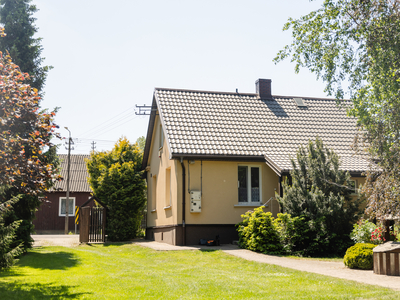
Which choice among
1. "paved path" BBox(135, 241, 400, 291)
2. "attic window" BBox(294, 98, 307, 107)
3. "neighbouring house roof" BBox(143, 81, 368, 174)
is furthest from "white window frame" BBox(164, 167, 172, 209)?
"attic window" BBox(294, 98, 307, 107)

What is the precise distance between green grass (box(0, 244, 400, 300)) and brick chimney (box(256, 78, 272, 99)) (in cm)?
1109

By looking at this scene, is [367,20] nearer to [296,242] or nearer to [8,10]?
[296,242]

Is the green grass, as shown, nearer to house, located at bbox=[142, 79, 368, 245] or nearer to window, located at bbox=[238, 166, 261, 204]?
house, located at bbox=[142, 79, 368, 245]

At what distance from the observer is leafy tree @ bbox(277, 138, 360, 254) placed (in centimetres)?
1367

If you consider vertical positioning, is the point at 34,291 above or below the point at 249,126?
below

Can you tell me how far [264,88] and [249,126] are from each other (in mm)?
3799

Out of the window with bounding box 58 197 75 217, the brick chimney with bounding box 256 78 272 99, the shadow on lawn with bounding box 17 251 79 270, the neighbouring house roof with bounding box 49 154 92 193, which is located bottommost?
the shadow on lawn with bounding box 17 251 79 270

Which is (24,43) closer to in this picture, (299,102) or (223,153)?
(223,153)

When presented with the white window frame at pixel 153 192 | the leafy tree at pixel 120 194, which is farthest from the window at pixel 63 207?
the white window frame at pixel 153 192

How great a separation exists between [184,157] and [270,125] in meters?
5.06

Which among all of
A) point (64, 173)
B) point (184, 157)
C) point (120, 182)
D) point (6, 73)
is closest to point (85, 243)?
point (120, 182)

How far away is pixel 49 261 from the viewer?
12.7 meters

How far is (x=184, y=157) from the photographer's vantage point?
1655 cm

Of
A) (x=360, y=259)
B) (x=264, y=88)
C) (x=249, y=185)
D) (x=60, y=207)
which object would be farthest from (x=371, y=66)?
(x=60, y=207)
